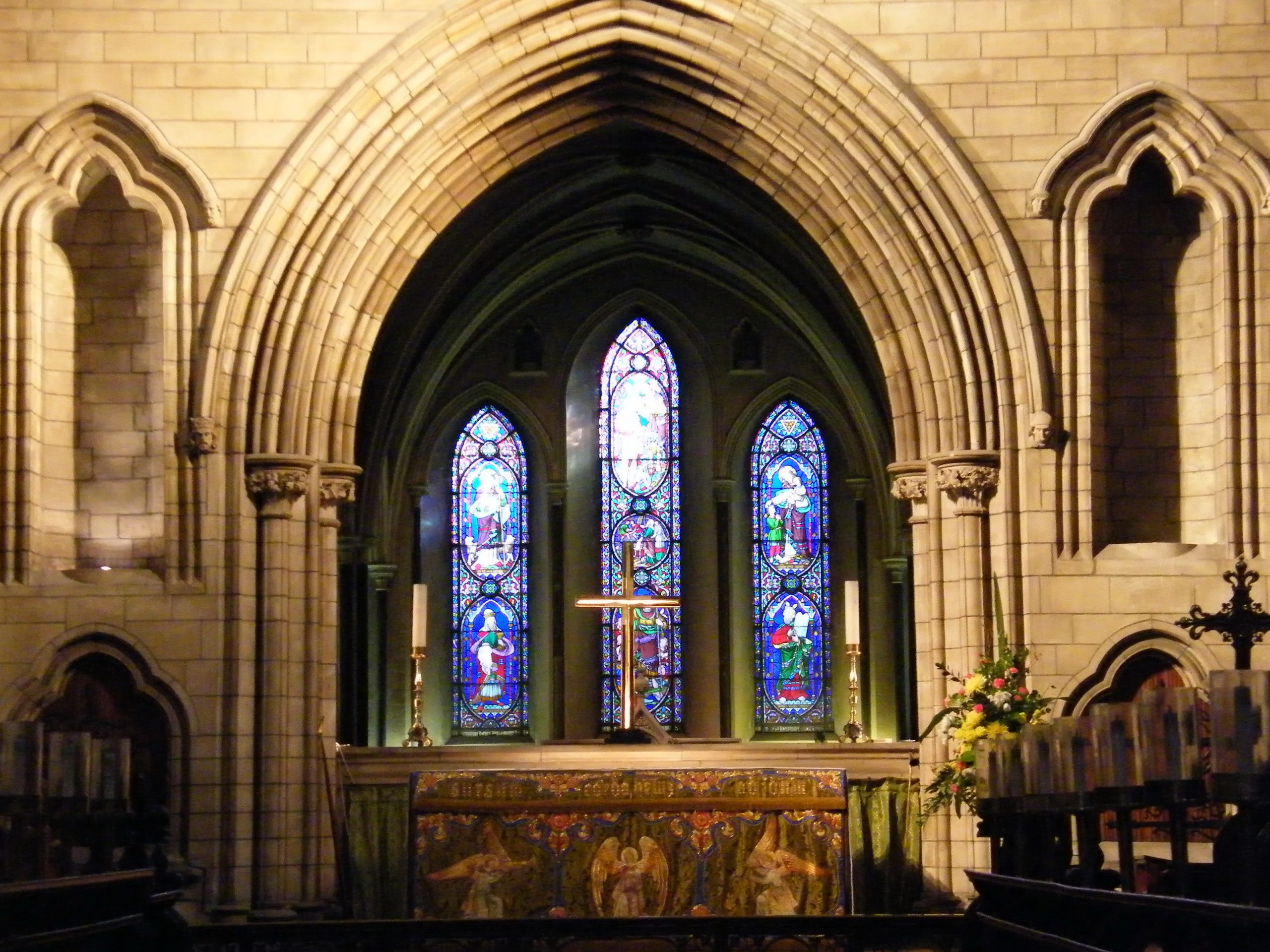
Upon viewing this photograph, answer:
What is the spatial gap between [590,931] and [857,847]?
14.5 ft

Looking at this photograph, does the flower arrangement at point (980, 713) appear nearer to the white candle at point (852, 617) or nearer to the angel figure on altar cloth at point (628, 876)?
the angel figure on altar cloth at point (628, 876)

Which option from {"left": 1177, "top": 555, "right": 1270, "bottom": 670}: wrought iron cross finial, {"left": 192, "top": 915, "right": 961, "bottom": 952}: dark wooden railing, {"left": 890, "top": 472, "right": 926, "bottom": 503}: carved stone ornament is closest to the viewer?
{"left": 192, "top": 915, "right": 961, "bottom": 952}: dark wooden railing

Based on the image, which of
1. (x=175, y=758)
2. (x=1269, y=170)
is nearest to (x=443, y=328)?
(x=175, y=758)

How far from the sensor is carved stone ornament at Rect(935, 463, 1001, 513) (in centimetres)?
1390

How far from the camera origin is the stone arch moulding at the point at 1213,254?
542 inches

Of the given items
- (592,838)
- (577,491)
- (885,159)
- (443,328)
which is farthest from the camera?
(577,491)

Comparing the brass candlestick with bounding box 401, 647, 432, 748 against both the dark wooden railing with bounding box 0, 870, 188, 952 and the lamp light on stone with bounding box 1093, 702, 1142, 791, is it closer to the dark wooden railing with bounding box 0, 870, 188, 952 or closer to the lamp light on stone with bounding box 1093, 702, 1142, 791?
the dark wooden railing with bounding box 0, 870, 188, 952

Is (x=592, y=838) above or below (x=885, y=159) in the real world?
below

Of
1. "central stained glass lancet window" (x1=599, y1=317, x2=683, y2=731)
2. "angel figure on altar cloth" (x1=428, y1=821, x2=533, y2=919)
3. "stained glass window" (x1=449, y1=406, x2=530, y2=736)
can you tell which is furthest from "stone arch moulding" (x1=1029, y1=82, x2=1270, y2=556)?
"stained glass window" (x1=449, y1=406, x2=530, y2=736)

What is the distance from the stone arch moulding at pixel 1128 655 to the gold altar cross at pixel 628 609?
2.95m

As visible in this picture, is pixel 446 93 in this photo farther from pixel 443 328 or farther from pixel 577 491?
pixel 577 491

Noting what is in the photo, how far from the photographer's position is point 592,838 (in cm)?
1327

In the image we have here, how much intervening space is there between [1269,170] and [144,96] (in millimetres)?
7047

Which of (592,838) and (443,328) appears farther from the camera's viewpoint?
(443,328)
